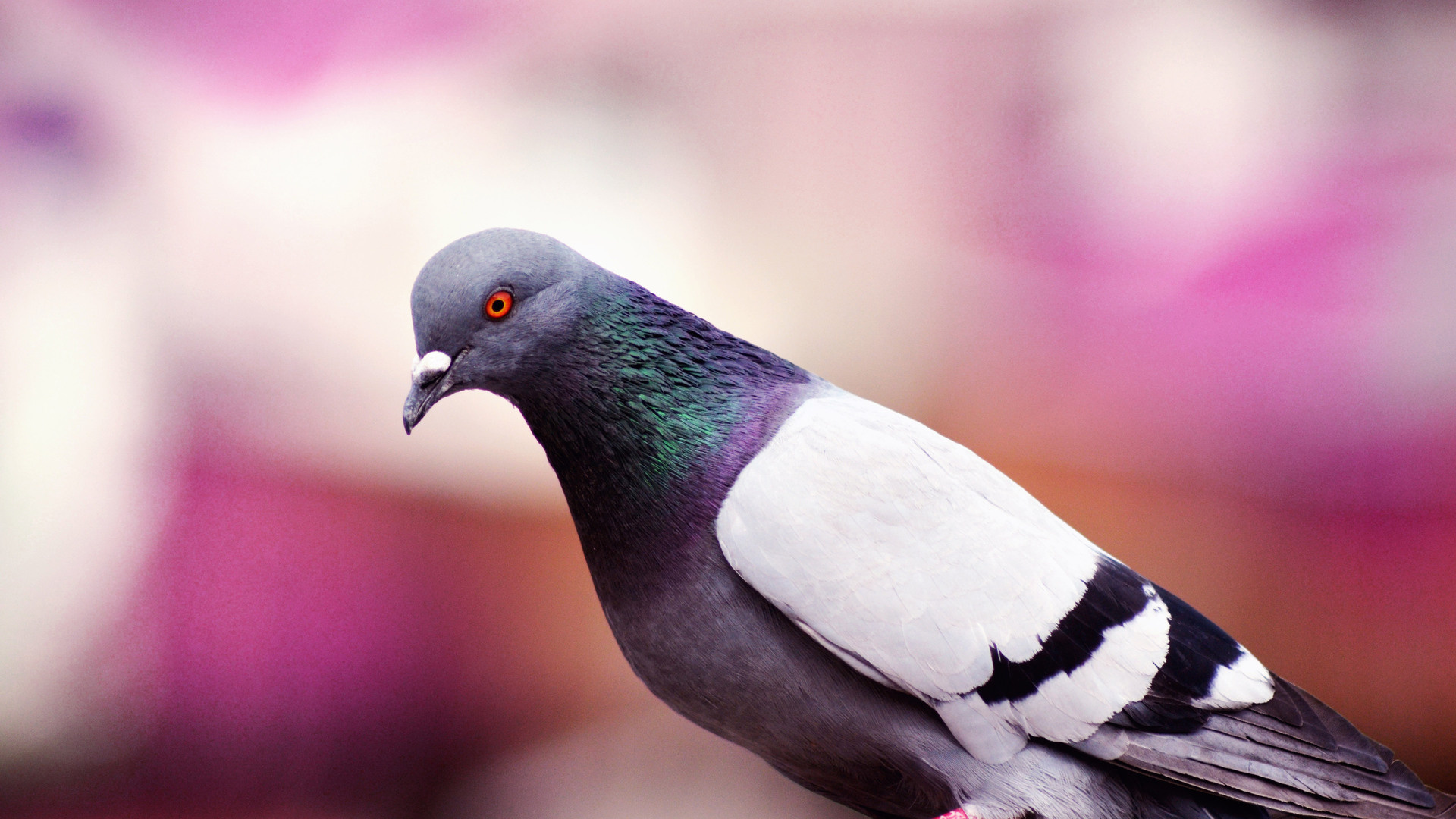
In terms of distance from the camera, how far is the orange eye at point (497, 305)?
1.52 meters

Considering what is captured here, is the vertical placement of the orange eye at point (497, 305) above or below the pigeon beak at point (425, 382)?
above

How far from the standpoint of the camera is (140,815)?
2576mm

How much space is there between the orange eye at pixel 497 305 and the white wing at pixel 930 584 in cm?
45

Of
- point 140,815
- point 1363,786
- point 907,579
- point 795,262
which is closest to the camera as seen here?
point 907,579

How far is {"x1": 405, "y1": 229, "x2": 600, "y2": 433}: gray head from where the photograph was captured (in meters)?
1.50

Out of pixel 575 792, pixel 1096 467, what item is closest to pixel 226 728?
pixel 575 792

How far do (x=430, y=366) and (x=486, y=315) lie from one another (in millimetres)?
115

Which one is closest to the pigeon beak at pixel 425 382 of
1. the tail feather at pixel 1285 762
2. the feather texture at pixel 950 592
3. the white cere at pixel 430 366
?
the white cere at pixel 430 366

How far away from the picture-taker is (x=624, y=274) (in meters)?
2.67

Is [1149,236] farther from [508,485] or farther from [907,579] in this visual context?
[508,485]

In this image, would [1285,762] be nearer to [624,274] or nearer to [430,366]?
[430,366]

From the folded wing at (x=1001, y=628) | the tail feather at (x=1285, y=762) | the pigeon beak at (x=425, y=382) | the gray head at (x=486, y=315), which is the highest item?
the gray head at (x=486, y=315)

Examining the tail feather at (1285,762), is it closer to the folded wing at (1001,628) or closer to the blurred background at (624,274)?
the folded wing at (1001,628)

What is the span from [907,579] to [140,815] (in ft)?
7.34
